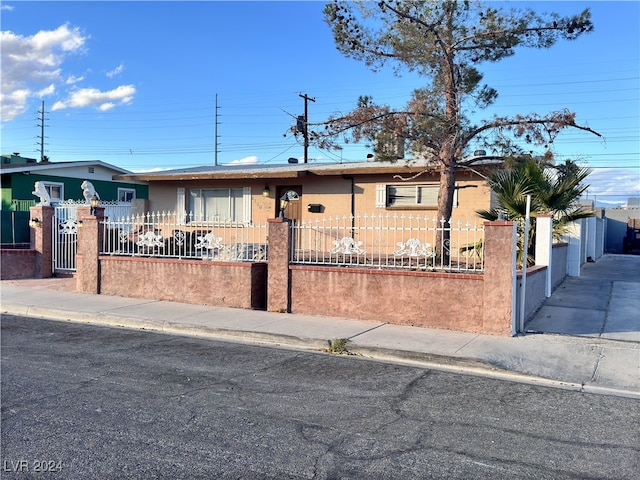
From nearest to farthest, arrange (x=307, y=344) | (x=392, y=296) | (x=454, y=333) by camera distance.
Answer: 1. (x=307, y=344)
2. (x=454, y=333)
3. (x=392, y=296)

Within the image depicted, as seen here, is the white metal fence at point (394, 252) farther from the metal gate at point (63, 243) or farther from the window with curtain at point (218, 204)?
the metal gate at point (63, 243)

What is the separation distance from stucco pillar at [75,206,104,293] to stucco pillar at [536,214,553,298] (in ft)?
34.2

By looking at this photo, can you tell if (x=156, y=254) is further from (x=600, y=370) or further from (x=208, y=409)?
(x=600, y=370)

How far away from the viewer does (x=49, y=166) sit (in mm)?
25922

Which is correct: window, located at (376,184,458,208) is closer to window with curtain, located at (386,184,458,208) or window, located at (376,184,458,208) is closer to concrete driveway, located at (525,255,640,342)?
window with curtain, located at (386,184,458,208)

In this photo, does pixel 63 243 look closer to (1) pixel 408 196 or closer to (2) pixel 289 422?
(1) pixel 408 196

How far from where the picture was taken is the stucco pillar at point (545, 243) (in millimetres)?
12672

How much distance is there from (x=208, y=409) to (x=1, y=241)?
14935 mm

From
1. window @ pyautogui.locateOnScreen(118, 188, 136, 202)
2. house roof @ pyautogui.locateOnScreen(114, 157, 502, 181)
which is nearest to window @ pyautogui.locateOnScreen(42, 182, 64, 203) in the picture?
window @ pyautogui.locateOnScreen(118, 188, 136, 202)

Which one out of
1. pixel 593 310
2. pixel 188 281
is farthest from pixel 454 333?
pixel 188 281

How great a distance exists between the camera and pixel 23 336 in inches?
357

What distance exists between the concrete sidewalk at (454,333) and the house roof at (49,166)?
12528 millimetres

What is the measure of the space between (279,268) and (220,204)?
9017 mm

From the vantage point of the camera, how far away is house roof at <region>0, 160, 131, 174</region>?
2429cm
